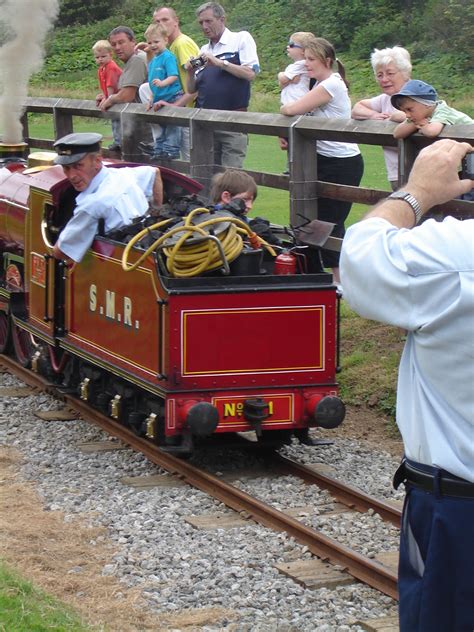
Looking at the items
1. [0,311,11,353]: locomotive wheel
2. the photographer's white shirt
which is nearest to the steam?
[0,311,11,353]: locomotive wheel

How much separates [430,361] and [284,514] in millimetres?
3640

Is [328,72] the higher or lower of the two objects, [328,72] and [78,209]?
the higher

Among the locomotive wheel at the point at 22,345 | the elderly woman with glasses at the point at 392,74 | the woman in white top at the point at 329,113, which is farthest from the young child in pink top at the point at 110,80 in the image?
the elderly woman with glasses at the point at 392,74

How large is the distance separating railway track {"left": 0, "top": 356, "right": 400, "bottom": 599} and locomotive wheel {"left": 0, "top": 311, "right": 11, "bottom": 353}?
2106 mm

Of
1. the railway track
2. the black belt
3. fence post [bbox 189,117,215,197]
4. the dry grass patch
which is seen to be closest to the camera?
the black belt

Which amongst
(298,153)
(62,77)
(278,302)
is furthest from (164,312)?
(62,77)

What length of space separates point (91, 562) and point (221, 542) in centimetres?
72

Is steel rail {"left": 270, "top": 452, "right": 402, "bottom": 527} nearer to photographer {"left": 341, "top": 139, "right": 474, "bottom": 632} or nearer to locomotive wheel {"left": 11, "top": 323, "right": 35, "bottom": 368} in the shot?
locomotive wheel {"left": 11, "top": 323, "right": 35, "bottom": 368}

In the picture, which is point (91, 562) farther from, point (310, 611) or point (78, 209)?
point (78, 209)

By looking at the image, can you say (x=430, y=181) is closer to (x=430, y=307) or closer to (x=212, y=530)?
(x=430, y=307)

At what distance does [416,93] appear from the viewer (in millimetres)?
7512

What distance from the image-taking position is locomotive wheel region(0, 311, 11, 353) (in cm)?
1062

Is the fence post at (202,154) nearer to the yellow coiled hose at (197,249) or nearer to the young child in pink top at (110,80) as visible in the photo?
the young child in pink top at (110,80)

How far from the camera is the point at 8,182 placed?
10328 millimetres
